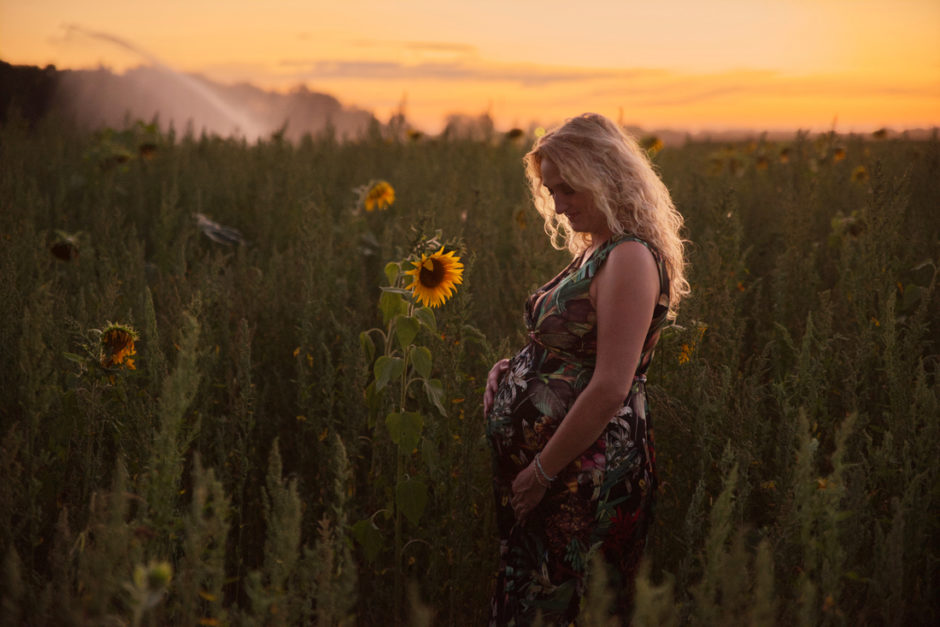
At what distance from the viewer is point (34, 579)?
67.6 inches

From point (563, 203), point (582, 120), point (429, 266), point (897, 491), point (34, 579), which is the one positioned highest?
point (582, 120)

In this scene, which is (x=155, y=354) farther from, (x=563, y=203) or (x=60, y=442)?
(x=563, y=203)

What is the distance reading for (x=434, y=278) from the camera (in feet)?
7.13

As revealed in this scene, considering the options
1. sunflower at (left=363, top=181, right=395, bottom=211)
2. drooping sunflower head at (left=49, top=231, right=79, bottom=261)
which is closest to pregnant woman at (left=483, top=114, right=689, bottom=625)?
sunflower at (left=363, top=181, right=395, bottom=211)

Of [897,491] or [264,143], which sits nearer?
[897,491]

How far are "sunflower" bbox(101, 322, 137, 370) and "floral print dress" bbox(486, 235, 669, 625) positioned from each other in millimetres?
1271

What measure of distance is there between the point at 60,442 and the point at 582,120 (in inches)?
73.9

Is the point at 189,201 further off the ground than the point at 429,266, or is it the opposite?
the point at 429,266

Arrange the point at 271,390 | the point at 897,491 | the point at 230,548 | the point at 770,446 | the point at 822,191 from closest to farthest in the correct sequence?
the point at 897,491 < the point at 230,548 < the point at 770,446 < the point at 271,390 < the point at 822,191

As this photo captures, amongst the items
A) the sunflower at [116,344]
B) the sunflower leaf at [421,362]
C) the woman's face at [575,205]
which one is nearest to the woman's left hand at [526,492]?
the sunflower leaf at [421,362]

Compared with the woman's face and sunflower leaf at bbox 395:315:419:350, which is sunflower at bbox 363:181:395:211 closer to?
sunflower leaf at bbox 395:315:419:350

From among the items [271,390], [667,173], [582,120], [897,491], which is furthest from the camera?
[667,173]

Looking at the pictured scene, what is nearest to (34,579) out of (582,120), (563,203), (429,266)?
(429,266)

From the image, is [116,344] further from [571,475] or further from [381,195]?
[381,195]
